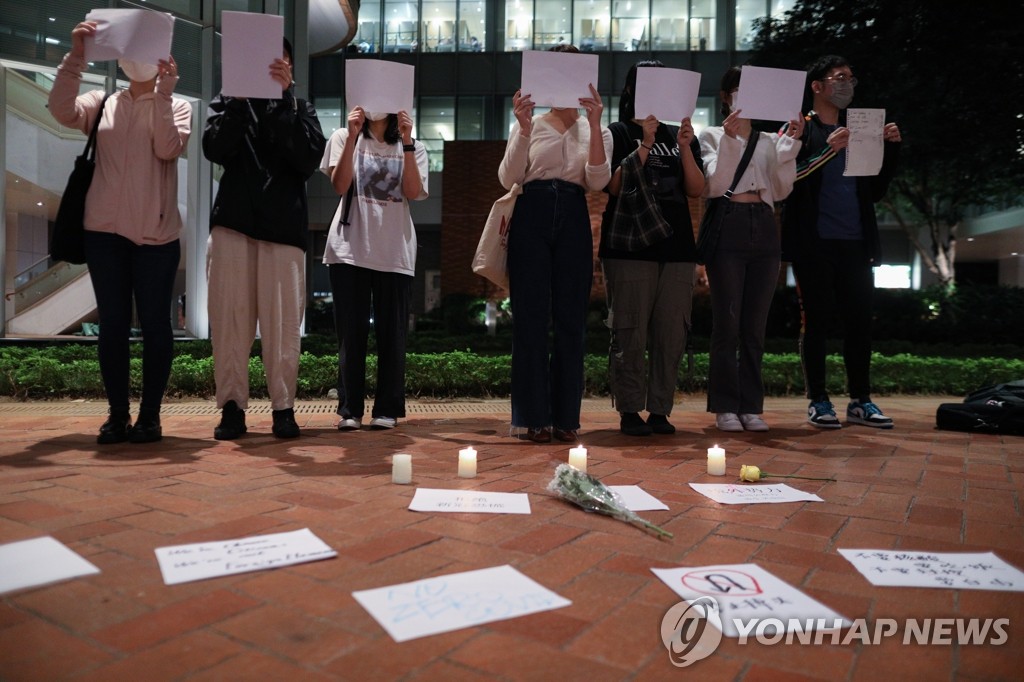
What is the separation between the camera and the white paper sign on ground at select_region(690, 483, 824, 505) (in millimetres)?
2547

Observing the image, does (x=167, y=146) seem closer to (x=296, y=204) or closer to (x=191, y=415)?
(x=296, y=204)

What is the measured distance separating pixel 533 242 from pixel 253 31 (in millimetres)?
1637

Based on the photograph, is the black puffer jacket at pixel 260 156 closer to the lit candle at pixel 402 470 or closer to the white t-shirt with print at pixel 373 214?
the white t-shirt with print at pixel 373 214

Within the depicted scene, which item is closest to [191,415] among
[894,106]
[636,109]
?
[636,109]

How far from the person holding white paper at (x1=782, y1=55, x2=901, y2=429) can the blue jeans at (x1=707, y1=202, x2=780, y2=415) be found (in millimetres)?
427

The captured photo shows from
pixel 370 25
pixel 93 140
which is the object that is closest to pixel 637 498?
pixel 93 140

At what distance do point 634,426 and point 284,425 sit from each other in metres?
1.90

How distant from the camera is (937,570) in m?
1.86

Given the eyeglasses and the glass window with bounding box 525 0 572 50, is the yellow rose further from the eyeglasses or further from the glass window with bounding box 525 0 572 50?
the glass window with bounding box 525 0 572 50

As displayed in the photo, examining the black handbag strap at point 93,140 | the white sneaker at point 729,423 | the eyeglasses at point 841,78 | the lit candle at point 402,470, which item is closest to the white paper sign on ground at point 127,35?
the black handbag strap at point 93,140

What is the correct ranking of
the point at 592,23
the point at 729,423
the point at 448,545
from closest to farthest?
1. the point at 448,545
2. the point at 729,423
3. the point at 592,23

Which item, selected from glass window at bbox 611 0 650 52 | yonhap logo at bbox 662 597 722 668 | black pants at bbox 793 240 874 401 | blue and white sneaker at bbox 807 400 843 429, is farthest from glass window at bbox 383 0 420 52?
yonhap logo at bbox 662 597 722 668

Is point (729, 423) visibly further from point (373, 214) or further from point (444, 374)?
point (444, 374)

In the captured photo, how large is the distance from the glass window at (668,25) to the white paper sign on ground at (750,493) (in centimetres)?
2267
